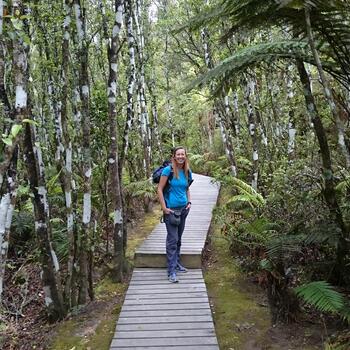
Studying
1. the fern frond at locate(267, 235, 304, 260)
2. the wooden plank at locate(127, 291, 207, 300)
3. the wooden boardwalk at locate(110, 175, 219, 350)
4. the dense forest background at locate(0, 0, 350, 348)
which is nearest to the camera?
the dense forest background at locate(0, 0, 350, 348)

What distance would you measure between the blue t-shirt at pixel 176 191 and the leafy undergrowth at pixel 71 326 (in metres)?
1.54

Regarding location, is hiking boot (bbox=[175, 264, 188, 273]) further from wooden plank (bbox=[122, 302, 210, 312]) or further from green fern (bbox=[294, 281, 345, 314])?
green fern (bbox=[294, 281, 345, 314])

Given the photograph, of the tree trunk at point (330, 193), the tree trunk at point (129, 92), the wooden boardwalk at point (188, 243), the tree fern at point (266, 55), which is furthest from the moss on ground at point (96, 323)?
the tree fern at point (266, 55)

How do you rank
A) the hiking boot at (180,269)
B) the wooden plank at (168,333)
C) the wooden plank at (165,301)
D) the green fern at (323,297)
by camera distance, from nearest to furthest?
the green fern at (323,297) < the wooden plank at (168,333) < the wooden plank at (165,301) < the hiking boot at (180,269)

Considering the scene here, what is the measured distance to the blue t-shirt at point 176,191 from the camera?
6.26m

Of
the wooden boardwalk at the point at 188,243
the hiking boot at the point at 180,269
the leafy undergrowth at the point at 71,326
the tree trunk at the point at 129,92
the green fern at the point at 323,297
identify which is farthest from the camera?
the tree trunk at the point at 129,92

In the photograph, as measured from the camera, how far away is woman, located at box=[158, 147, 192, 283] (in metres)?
6.20

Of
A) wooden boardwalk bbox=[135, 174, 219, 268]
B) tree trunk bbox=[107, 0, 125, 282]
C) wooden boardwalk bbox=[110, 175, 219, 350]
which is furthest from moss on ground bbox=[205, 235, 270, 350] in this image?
tree trunk bbox=[107, 0, 125, 282]

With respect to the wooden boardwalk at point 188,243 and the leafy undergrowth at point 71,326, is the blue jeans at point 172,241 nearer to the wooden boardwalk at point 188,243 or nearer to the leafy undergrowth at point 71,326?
the wooden boardwalk at point 188,243

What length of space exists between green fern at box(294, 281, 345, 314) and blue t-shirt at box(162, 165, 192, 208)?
2674 mm

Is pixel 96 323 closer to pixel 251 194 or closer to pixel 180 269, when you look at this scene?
pixel 180 269

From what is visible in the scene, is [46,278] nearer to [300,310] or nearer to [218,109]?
[300,310]

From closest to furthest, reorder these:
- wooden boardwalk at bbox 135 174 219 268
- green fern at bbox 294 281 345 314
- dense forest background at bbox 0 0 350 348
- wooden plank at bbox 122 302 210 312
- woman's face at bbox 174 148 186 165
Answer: green fern at bbox 294 281 345 314 < dense forest background at bbox 0 0 350 348 < wooden plank at bbox 122 302 210 312 < woman's face at bbox 174 148 186 165 < wooden boardwalk at bbox 135 174 219 268

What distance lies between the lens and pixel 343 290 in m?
4.38
